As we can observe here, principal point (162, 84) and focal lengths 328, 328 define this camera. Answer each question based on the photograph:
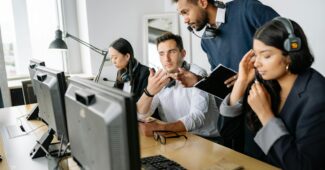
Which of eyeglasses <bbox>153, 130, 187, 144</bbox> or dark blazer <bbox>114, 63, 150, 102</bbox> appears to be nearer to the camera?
eyeglasses <bbox>153, 130, 187, 144</bbox>

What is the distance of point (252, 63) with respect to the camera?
1.43m

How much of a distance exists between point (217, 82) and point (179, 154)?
42 centimetres

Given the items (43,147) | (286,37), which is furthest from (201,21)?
(43,147)

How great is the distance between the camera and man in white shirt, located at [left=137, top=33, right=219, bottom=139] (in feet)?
5.87

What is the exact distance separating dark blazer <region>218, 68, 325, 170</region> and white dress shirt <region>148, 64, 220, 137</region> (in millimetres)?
643

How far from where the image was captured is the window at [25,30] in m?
3.57

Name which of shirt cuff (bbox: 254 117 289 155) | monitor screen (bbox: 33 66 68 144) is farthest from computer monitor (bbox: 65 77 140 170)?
shirt cuff (bbox: 254 117 289 155)

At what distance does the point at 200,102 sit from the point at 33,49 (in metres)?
2.56

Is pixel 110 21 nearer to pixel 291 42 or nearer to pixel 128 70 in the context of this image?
pixel 128 70

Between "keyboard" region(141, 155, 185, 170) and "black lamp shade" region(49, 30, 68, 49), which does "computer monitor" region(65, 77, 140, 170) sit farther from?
"black lamp shade" region(49, 30, 68, 49)

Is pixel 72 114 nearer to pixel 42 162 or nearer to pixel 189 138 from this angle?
pixel 42 162

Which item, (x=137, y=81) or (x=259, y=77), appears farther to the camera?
(x=137, y=81)

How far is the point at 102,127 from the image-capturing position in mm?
761

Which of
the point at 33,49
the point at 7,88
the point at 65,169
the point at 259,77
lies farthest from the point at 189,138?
the point at 33,49
